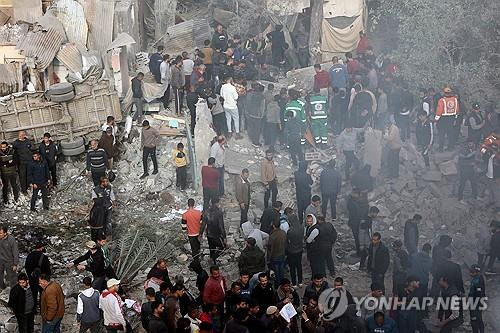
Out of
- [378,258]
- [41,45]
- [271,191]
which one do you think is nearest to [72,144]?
[41,45]

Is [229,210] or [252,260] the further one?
[229,210]

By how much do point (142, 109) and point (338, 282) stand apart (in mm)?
8205

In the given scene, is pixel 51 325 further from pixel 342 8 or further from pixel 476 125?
pixel 342 8

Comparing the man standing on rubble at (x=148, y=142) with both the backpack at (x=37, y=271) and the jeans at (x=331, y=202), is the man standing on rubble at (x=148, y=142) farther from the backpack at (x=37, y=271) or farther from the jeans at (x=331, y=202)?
the backpack at (x=37, y=271)

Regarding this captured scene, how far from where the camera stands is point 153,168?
16.5 meters

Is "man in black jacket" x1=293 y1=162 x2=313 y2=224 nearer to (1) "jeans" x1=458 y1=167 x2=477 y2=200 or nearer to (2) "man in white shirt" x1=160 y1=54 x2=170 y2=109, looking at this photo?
(1) "jeans" x1=458 y1=167 x2=477 y2=200

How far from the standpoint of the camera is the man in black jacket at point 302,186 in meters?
14.6

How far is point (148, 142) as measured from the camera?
16062 millimetres

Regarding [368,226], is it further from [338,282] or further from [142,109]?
[142,109]

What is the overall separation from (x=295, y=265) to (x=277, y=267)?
0.36 m

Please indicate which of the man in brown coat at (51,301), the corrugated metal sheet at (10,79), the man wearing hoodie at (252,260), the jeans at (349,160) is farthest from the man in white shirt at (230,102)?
the man in brown coat at (51,301)

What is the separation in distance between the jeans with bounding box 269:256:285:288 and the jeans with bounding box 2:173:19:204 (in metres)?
5.65

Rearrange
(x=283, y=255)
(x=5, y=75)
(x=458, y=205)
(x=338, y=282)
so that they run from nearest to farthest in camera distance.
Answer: (x=338, y=282) → (x=283, y=255) → (x=458, y=205) → (x=5, y=75)

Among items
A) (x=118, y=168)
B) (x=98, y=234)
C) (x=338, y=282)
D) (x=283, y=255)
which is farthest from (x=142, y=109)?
(x=338, y=282)
